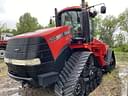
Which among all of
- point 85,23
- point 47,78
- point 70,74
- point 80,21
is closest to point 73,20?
point 80,21

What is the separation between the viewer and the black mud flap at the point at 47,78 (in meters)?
6.44

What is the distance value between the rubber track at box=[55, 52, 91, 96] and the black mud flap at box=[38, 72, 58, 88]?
10.6 inches

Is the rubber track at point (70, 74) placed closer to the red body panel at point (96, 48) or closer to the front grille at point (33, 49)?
the red body panel at point (96, 48)

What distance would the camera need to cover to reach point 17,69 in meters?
6.82

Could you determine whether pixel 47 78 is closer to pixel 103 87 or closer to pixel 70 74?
pixel 70 74

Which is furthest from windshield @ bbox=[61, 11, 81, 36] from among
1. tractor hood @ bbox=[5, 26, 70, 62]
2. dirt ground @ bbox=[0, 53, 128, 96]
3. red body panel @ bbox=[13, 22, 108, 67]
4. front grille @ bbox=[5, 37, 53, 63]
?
front grille @ bbox=[5, 37, 53, 63]

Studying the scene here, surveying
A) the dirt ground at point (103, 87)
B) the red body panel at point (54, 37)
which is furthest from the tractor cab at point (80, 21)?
the dirt ground at point (103, 87)

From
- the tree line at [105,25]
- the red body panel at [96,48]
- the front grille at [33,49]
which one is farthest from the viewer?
the tree line at [105,25]

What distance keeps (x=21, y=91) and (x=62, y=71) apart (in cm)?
181

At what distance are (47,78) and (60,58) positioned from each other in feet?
2.66

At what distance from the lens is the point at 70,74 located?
7.16m

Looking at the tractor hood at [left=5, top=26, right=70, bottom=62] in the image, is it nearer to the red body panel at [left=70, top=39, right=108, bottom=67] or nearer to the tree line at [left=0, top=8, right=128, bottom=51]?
the red body panel at [left=70, top=39, right=108, bottom=67]

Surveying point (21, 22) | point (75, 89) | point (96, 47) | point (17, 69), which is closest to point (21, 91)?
point (17, 69)

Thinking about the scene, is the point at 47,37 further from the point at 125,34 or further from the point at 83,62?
the point at 125,34
